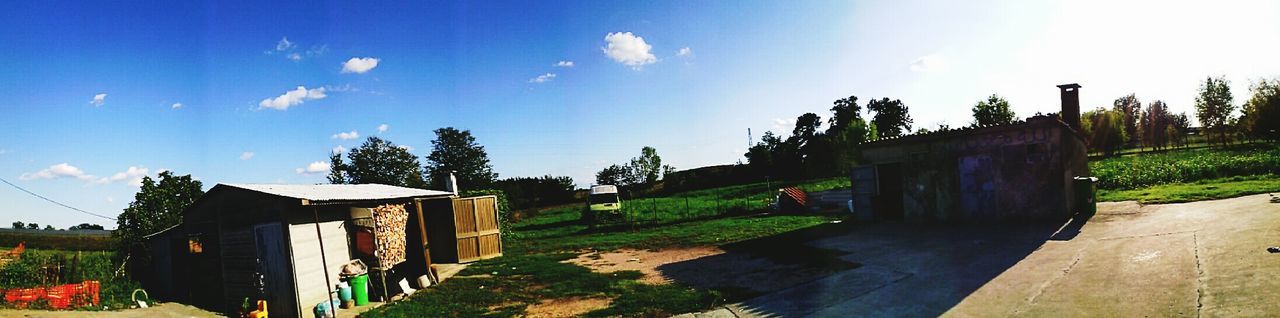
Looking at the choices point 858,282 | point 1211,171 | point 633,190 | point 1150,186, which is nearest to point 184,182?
point 858,282

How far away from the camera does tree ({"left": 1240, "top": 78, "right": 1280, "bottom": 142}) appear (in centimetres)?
3419

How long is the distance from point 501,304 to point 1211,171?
29.2 m

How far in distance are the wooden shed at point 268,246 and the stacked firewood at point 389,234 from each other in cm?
37

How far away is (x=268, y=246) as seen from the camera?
1088cm

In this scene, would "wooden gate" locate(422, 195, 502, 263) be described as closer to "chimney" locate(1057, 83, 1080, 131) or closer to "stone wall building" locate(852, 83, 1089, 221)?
"stone wall building" locate(852, 83, 1089, 221)

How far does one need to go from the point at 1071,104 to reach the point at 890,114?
55.8 meters

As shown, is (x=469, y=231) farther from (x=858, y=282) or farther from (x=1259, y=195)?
(x=1259, y=195)

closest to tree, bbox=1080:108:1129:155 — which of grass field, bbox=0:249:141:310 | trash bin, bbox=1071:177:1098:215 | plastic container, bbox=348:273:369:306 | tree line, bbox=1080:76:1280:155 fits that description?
tree line, bbox=1080:76:1280:155

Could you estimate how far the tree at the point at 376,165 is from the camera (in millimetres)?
64500

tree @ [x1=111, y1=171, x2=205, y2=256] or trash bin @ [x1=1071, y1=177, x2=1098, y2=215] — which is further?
tree @ [x1=111, y1=171, x2=205, y2=256]

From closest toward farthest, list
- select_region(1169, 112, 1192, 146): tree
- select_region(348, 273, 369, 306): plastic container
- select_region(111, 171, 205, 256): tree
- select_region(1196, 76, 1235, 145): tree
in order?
select_region(348, 273, 369, 306): plastic container < select_region(111, 171, 205, 256): tree < select_region(1196, 76, 1235, 145): tree < select_region(1169, 112, 1192, 146): tree

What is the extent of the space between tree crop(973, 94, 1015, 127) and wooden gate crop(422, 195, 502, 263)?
5463 centimetres

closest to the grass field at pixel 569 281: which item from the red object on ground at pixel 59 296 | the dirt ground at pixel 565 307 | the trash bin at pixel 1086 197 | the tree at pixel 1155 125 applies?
the dirt ground at pixel 565 307

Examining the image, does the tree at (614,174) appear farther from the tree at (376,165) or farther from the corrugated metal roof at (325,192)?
the corrugated metal roof at (325,192)
